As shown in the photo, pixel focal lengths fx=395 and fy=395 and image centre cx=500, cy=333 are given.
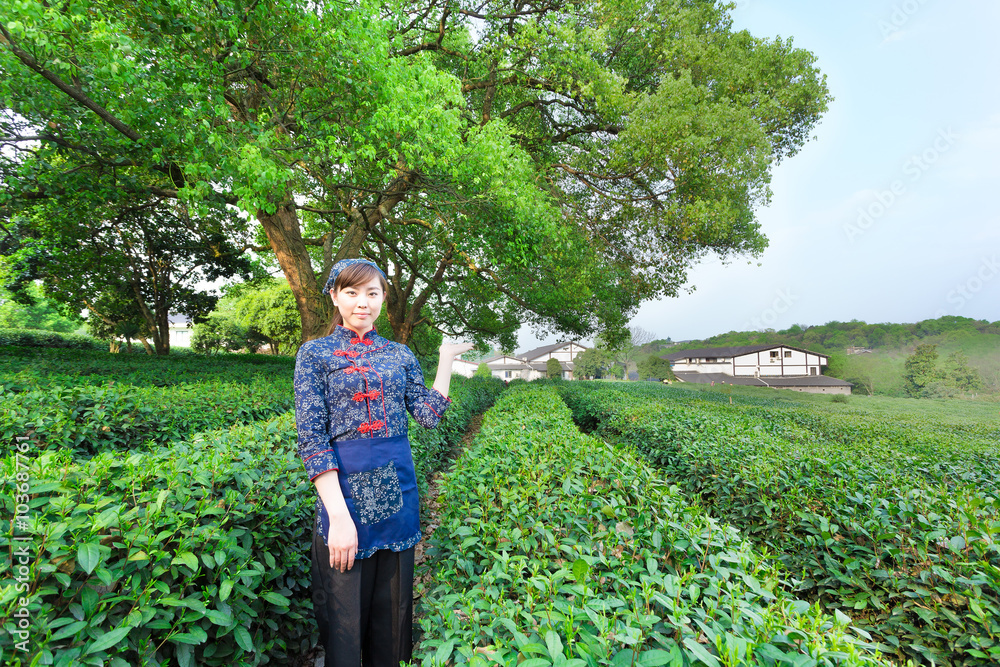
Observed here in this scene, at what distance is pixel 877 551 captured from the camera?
8.34 ft

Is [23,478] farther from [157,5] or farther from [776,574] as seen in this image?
[157,5]

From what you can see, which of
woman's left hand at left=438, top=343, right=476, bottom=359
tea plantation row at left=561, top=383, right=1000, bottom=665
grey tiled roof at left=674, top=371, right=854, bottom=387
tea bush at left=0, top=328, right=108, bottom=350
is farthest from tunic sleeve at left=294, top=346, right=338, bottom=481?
grey tiled roof at left=674, top=371, right=854, bottom=387

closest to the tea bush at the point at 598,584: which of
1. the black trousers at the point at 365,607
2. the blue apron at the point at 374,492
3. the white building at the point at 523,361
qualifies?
the black trousers at the point at 365,607

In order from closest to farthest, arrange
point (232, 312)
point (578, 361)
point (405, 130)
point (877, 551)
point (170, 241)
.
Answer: point (877, 551) → point (405, 130) → point (170, 241) → point (232, 312) → point (578, 361)

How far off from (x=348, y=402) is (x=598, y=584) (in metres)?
1.29

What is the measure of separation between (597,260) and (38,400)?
1100 cm

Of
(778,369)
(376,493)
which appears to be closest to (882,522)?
(376,493)

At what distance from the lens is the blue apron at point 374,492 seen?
178 centimetres

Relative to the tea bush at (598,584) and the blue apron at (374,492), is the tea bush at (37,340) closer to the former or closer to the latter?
the blue apron at (374,492)

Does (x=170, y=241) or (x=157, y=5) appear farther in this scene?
(x=170, y=241)


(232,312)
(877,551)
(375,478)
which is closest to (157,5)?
(375,478)

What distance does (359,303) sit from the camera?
1.92 m

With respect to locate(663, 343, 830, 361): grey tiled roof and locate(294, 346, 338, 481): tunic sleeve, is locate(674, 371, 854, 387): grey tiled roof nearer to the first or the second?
locate(663, 343, 830, 361): grey tiled roof

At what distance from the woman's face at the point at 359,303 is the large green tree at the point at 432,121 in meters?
4.00
